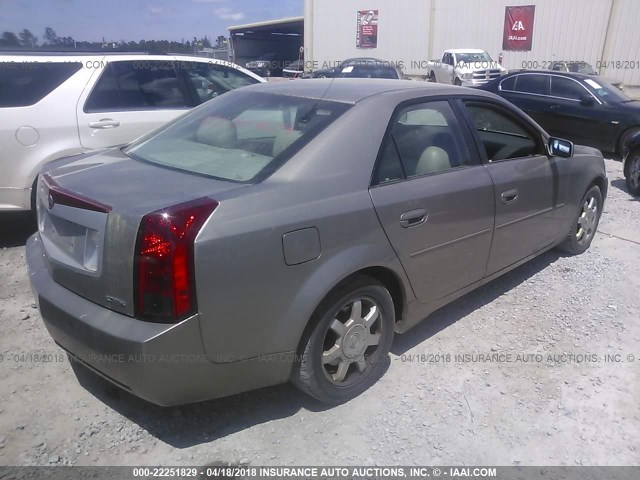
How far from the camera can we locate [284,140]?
2.73m

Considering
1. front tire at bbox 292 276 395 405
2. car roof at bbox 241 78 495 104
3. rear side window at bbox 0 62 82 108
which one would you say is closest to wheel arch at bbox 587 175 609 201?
car roof at bbox 241 78 495 104

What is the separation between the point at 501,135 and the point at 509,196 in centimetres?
96

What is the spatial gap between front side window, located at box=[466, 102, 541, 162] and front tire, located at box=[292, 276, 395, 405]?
4.78 ft

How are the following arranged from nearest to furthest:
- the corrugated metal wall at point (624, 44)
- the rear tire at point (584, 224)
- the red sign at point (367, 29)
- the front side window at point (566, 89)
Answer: the rear tire at point (584, 224) → the front side window at point (566, 89) → the corrugated metal wall at point (624, 44) → the red sign at point (367, 29)

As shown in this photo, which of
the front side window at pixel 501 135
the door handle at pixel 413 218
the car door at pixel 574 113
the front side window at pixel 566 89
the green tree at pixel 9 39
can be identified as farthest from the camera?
the front side window at pixel 566 89

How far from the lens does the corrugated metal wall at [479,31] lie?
25.6 metres

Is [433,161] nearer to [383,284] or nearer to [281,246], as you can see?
[383,284]

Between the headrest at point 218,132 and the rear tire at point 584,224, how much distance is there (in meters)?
3.17

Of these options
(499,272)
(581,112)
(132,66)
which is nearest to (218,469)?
(499,272)

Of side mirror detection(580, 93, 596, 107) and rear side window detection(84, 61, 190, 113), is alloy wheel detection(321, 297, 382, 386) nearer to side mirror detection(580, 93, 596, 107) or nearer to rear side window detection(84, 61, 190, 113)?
rear side window detection(84, 61, 190, 113)

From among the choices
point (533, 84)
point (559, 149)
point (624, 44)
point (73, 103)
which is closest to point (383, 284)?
point (559, 149)

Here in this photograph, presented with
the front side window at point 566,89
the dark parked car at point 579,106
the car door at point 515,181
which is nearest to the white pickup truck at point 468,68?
the dark parked car at point 579,106

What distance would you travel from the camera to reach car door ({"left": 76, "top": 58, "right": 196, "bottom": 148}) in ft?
16.1

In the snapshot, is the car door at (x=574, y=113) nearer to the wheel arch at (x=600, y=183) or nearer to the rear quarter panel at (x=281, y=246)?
the wheel arch at (x=600, y=183)
